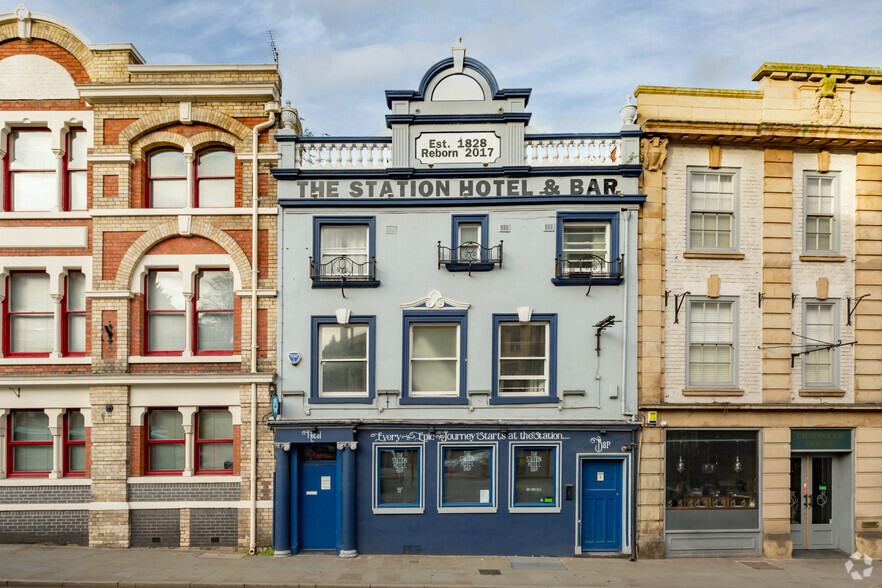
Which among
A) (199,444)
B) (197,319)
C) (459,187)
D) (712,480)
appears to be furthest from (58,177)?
(712,480)

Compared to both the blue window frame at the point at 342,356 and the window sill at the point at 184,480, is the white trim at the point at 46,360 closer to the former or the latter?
the window sill at the point at 184,480

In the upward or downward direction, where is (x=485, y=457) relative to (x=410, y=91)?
downward

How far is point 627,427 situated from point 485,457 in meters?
3.36

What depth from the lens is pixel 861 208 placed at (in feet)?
A: 44.9

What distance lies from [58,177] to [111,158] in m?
1.50

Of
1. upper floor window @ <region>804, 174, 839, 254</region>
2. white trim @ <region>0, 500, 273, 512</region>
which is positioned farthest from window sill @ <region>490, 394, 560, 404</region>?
upper floor window @ <region>804, 174, 839, 254</region>

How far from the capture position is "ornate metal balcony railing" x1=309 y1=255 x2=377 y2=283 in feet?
43.5

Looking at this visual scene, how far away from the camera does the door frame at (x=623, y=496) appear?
12953mm

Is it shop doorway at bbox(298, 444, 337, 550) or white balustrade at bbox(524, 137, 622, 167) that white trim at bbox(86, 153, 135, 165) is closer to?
shop doorway at bbox(298, 444, 337, 550)

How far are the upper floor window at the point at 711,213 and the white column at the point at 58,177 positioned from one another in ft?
50.2

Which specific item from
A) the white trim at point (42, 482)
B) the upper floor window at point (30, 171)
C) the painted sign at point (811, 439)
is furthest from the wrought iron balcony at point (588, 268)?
the upper floor window at point (30, 171)

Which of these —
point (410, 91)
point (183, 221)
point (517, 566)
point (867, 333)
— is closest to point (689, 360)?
point (867, 333)

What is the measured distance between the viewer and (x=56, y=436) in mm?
13453

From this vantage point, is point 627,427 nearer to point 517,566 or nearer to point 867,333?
point 517,566
